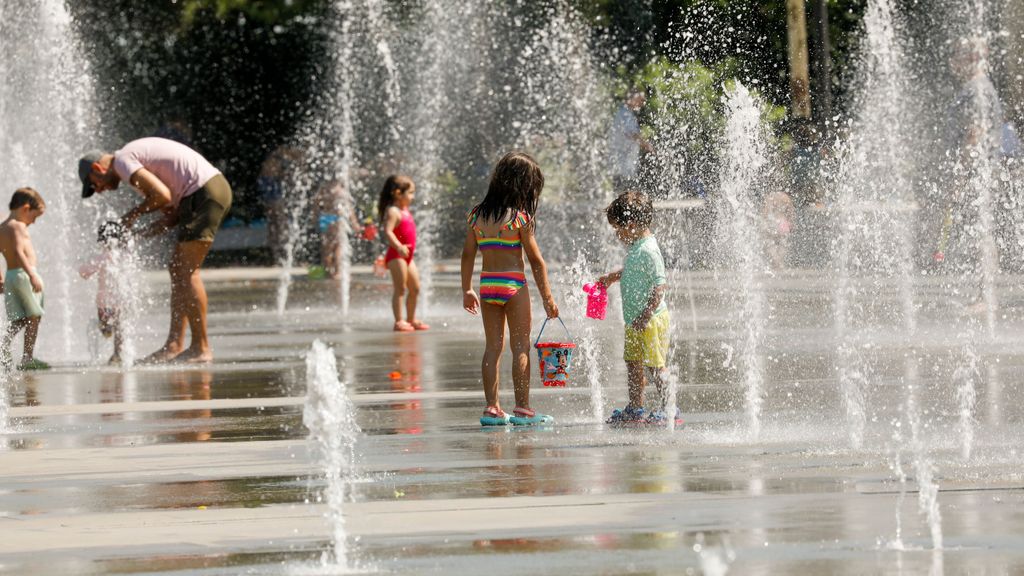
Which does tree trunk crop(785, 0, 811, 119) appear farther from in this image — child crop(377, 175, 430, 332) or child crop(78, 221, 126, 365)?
child crop(78, 221, 126, 365)

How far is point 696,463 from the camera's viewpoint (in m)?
8.09

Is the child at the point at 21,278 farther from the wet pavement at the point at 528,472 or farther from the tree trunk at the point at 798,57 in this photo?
the tree trunk at the point at 798,57

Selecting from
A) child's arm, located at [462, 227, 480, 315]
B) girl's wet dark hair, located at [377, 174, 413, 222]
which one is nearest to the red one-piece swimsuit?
girl's wet dark hair, located at [377, 174, 413, 222]

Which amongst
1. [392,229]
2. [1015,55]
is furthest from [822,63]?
[392,229]

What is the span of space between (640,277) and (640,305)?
14 cm

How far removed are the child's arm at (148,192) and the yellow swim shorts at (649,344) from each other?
4974 mm

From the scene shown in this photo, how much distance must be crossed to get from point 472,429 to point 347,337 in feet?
21.6

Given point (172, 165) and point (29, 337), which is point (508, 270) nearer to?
point (172, 165)

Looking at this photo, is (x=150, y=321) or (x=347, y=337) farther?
(x=150, y=321)

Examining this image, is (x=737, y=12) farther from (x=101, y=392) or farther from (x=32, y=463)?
(x=32, y=463)

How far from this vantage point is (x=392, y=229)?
54.0 feet

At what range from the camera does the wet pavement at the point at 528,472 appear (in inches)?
246

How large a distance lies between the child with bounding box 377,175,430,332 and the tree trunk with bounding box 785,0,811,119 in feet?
26.5

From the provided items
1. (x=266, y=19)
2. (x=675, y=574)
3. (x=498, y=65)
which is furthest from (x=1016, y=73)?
(x=675, y=574)
